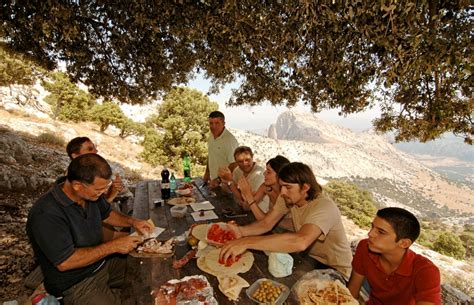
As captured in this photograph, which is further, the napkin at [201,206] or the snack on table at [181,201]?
the snack on table at [181,201]

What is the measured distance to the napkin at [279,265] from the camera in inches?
92.4

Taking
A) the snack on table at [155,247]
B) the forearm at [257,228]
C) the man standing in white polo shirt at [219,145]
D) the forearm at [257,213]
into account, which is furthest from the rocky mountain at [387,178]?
the snack on table at [155,247]

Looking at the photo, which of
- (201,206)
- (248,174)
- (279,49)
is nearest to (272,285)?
(201,206)

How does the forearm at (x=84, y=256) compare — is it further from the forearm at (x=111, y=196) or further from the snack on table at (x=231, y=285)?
the forearm at (x=111, y=196)

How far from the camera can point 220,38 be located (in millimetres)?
5082

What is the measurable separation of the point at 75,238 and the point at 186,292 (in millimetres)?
1334

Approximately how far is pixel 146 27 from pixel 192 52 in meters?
1.39

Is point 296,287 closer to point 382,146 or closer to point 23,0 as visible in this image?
point 23,0

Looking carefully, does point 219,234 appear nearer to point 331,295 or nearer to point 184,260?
point 184,260

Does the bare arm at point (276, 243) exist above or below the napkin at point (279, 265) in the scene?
above

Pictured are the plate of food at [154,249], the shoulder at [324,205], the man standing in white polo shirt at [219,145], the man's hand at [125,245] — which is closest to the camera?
the man's hand at [125,245]

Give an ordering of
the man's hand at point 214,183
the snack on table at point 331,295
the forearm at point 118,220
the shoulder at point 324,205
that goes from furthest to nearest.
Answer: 1. the man's hand at point 214,183
2. the forearm at point 118,220
3. the shoulder at point 324,205
4. the snack on table at point 331,295

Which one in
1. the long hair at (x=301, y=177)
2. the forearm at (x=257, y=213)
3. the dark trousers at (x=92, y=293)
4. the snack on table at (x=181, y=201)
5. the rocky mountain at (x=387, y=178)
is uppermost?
the long hair at (x=301, y=177)

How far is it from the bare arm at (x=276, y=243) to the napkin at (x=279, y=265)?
0.39 ft
